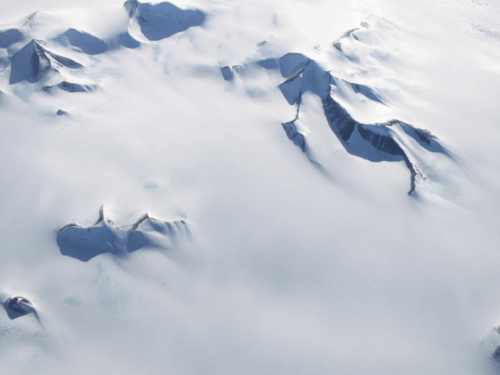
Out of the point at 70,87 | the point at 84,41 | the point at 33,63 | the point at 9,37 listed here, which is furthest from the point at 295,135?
the point at 9,37

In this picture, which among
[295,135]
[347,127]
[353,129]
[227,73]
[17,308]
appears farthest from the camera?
[227,73]

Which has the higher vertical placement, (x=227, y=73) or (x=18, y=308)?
(x=227, y=73)

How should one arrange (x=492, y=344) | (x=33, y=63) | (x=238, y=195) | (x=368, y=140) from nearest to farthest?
(x=492, y=344), (x=238, y=195), (x=368, y=140), (x=33, y=63)

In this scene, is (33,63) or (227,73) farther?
(227,73)

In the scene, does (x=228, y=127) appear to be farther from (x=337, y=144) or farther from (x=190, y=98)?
(x=337, y=144)

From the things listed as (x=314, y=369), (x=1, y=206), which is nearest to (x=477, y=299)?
(x=314, y=369)

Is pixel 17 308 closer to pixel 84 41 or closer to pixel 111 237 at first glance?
pixel 111 237

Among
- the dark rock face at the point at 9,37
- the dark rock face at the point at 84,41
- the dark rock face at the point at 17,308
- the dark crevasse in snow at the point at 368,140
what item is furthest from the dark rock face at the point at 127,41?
the dark rock face at the point at 17,308
